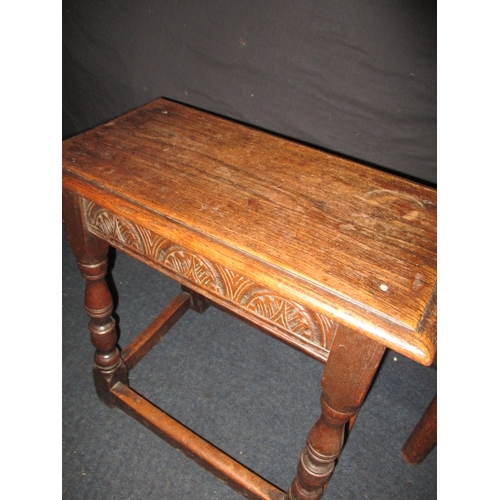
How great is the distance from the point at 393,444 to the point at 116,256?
1276mm

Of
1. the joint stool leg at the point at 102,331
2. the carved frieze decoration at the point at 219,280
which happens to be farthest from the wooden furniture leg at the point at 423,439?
the joint stool leg at the point at 102,331

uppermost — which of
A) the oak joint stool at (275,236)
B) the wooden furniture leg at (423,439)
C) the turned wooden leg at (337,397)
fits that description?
the oak joint stool at (275,236)

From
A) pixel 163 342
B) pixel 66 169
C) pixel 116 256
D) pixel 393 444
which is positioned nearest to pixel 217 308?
pixel 163 342

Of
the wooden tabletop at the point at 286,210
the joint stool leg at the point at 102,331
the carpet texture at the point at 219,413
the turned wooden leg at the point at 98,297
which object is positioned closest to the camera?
the wooden tabletop at the point at 286,210

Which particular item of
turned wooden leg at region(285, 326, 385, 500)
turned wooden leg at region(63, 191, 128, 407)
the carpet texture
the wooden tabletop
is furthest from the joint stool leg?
turned wooden leg at region(285, 326, 385, 500)

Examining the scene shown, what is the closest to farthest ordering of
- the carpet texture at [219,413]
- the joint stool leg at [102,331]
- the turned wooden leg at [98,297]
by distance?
the turned wooden leg at [98,297] < the joint stool leg at [102,331] < the carpet texture at [219,413]

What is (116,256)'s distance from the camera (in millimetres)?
1776

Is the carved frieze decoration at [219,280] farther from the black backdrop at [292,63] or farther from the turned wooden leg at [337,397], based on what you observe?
the black backdrop at [292,63]

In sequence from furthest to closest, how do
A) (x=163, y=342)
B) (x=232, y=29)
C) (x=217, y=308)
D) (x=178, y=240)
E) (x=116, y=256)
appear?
(x=116, y=256)
(x=217, y=308)
(x=163, y=342)
(x=232, y=29)
(x=178, y=240)

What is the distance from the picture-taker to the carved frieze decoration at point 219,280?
0.66 metres

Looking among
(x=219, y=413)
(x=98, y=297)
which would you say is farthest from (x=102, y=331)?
(x=219, y=413)

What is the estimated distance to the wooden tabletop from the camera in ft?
1.93

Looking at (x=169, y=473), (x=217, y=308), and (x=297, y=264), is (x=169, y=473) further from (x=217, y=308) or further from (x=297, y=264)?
(x=297, y=264)

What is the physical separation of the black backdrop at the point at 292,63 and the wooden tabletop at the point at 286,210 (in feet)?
1.05
